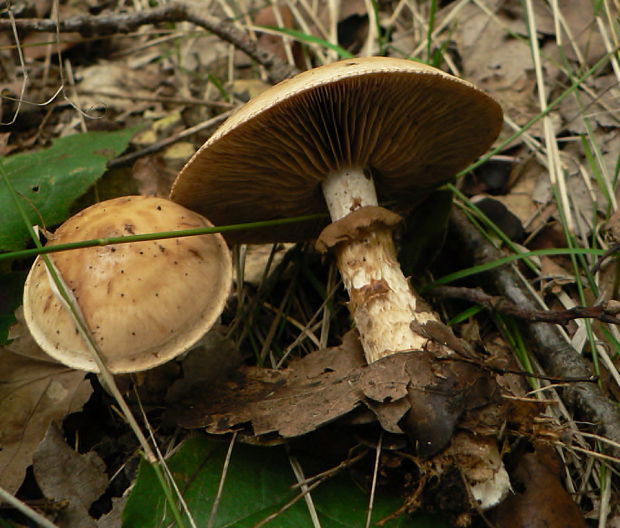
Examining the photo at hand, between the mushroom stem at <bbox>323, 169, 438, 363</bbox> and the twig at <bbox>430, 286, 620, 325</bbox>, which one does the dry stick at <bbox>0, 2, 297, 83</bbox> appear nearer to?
the mushroom stem at <bbox>323, 169, 438, 363</bbox>

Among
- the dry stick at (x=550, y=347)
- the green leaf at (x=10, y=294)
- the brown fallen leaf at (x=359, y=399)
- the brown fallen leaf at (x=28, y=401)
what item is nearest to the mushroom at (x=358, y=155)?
the brown fallen leaf at (x=359, y=399)

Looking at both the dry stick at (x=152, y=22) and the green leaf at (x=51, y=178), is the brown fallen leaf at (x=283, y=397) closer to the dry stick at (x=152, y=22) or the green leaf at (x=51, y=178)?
the green leaf at (x=51, y=178)

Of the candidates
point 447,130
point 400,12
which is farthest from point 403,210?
point 400,12

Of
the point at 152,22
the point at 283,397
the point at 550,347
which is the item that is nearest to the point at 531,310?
the point at 550,347

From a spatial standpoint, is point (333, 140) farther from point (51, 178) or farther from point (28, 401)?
point (28, 401)

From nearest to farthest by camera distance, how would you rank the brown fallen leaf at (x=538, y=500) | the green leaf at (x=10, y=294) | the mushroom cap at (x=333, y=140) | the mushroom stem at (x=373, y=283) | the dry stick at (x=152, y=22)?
the brown fallen leaf at (x=538, y=500) → the mushroom cap at (x=333, y=140) → the mushroom stem at (x=373, y=283) → the green leaf at (x=10, y=294) → the dry stick at (x=152, y=22)

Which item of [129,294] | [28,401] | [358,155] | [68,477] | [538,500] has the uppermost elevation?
[358,155]

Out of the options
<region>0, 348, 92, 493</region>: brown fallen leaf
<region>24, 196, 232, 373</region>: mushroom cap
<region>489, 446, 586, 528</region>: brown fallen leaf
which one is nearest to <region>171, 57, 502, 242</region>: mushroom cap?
<region>24, 196, 232, 373</region>: mushroom cap
